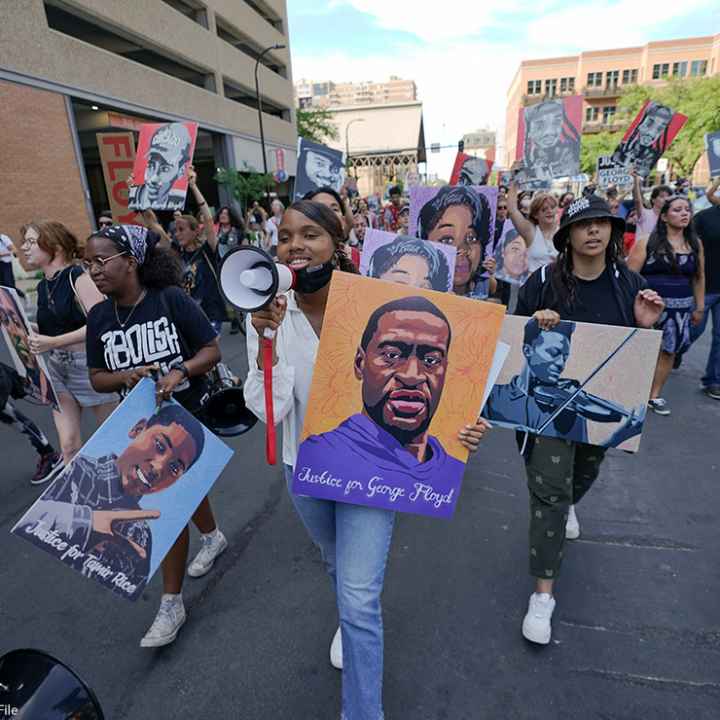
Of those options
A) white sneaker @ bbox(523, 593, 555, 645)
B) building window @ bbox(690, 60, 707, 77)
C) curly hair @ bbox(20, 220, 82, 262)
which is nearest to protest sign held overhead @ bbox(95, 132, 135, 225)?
curly hair @ bbox(20, 220, 82, 262)

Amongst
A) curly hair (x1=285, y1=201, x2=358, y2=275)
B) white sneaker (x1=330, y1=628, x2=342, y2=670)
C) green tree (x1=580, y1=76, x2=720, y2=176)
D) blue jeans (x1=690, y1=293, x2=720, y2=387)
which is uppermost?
green tree (x1=580, y1=76, x2=720, y2=176)

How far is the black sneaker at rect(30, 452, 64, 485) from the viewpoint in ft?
13.2

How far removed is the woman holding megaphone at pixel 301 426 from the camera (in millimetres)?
1675

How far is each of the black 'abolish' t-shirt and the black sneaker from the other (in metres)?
2.27

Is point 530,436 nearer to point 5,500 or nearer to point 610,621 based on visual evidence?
point 610,621

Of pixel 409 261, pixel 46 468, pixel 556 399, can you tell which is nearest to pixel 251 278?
pixel 556 399

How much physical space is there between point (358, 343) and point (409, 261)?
1.59 metres

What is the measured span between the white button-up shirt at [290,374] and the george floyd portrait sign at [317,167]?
410 centimetres

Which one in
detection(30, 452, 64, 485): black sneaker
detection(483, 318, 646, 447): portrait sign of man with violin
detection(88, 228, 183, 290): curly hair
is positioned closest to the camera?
detection(483, 318, 646, 447): portrait sign of man with violin

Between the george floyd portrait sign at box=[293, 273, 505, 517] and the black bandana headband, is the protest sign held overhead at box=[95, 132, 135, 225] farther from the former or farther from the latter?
the george floyd portrait sign at box=[293, 273, 505, 517]

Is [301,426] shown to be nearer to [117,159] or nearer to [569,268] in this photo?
[569,268]

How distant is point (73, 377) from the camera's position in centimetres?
347

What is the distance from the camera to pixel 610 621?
2377mm

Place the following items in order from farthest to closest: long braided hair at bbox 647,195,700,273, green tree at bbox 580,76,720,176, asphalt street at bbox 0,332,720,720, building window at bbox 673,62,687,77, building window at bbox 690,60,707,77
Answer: building window at bbox 673,62,687,77, building window at bbox 690,60,707,77, green tree at bbox 580,76,720,176, long braided hair at bbox 647,195,700,273, asphalt street at bbox 0,332,720,720
